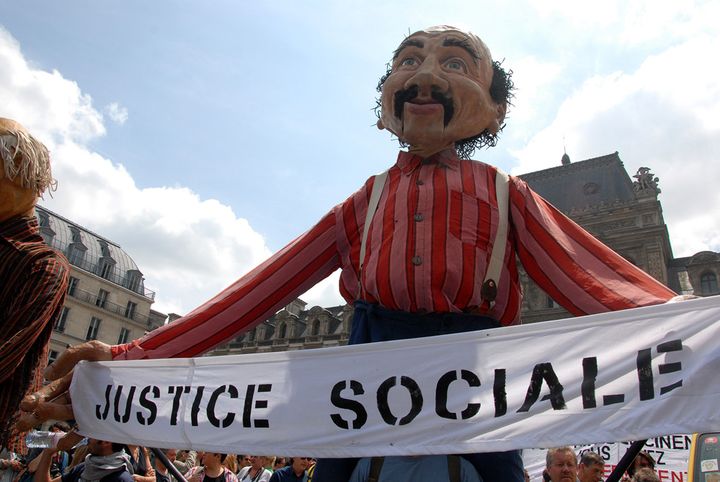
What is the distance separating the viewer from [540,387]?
1929mm

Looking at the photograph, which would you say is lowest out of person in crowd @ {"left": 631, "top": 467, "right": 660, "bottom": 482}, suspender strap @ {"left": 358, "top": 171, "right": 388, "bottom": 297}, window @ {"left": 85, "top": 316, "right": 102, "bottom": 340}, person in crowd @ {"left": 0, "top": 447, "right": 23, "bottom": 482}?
person in crowd @ {"left": 631, "top": 467, "right": 660, "bottom": 482}

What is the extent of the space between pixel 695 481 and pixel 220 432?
18.1ft

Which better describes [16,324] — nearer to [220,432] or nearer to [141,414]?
[141,414]

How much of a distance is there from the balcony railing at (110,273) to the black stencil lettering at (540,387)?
43.7m

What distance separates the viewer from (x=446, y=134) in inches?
108

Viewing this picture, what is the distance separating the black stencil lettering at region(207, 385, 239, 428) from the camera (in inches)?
94.1

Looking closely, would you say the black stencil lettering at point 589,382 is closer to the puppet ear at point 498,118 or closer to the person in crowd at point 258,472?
the puppet ear at point 498,118

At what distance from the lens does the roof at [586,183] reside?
29609 mm

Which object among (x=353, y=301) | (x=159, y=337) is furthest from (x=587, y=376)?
(x=159, y=337)

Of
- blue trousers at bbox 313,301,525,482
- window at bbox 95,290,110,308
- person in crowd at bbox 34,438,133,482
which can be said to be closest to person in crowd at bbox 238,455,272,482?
person in crowd at bbox 34,438,133,482

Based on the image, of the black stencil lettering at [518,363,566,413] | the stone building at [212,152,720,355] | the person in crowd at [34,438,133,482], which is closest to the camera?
the black stencil lettering at [518,363,566,413]

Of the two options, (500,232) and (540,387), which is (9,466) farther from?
(540,387)

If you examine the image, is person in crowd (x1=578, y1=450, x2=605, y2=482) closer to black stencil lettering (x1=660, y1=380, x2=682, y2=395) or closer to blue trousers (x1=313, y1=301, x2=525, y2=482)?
blue trousers (x1=313, y1=301, x2=525, y2=482)

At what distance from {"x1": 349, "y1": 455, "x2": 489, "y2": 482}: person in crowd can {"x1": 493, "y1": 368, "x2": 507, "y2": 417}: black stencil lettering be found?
241 mm
